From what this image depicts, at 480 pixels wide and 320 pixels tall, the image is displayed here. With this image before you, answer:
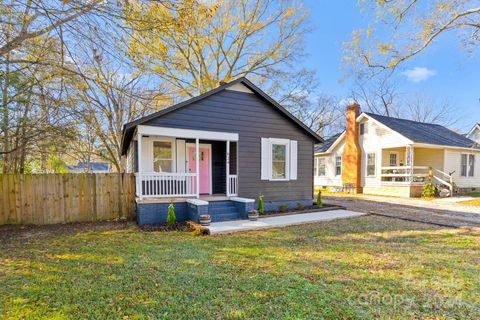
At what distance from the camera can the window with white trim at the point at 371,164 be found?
634 inches

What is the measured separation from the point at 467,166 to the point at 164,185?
777 inches

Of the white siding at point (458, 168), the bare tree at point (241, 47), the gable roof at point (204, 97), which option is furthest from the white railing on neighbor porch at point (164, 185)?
the white siding at point (458, 168)

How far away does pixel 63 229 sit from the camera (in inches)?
274

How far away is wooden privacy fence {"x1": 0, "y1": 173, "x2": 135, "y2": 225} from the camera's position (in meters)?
7.28

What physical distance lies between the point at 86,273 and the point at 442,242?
7250 mm

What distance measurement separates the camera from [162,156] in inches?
351

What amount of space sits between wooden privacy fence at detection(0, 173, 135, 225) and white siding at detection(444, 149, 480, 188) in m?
18.2

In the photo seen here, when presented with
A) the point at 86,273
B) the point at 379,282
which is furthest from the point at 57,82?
the point at 379,282

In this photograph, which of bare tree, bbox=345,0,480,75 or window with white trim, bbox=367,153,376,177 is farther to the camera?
window with white trim, bbox=367,153,376,177

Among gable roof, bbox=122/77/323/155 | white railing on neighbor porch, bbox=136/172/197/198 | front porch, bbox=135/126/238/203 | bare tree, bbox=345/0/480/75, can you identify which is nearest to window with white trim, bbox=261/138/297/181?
gable roof, bbox=122/77/323/155

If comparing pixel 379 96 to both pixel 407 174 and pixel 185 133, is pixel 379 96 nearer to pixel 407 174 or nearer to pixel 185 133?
pixel 407 174

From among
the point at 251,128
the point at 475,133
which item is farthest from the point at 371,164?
the point at 475,133

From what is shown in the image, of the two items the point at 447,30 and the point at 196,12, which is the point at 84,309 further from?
the point at 447,30

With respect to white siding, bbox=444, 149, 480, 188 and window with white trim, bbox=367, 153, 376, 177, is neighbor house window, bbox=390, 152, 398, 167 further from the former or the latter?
white siding, bbox=444, 149, 480, 188
